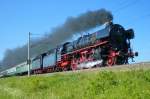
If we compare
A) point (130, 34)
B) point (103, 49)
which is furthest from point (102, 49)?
point (130, 34)

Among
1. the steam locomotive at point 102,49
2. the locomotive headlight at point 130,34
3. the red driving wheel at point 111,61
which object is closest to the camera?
the red driving wheel at point 111,61

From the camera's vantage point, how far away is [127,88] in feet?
44.2

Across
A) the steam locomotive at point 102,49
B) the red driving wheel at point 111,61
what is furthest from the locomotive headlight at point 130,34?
the red driving wheel at point 111,61

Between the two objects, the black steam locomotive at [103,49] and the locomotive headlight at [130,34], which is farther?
the locomotive headlight at [130,34]

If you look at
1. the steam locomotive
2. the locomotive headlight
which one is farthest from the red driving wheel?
the locomotive headlight

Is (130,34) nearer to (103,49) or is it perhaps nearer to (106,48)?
(106,48)

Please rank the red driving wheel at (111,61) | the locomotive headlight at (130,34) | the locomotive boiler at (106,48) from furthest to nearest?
1. the locomotive headlight at (130,34)
2. the locomotive boiler at (106,48)
3. the red driving wheel at (111,61)

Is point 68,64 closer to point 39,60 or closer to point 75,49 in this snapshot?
point 75,49

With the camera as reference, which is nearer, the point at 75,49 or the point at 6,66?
the point at 75,49

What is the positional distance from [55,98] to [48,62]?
1183 inches

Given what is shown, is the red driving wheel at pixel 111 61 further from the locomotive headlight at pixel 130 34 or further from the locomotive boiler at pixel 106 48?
the locomotive headlight at pixel 130 34

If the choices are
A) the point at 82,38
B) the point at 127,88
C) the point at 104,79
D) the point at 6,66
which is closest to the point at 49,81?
the point at 104,79

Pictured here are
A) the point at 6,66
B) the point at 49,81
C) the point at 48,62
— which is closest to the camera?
the point at 49,81

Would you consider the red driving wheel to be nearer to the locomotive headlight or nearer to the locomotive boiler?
the locomotive boiler
